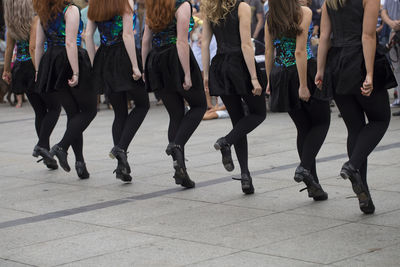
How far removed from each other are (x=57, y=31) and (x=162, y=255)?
3799 mm

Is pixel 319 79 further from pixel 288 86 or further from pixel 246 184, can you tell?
pixel 246 184

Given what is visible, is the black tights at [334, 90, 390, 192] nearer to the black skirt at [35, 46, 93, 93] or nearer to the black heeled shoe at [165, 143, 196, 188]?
the black heeled shoe at [165, 143, 196, 188]

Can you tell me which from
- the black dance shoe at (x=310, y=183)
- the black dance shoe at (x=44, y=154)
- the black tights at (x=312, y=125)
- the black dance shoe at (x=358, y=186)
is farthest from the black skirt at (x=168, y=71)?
the black dance shoe at (x=358, y=186)

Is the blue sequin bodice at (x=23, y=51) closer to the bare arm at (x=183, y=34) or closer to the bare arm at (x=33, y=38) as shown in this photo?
the bare arm at (x=33, y=38)

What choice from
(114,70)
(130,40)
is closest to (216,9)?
(130,40)

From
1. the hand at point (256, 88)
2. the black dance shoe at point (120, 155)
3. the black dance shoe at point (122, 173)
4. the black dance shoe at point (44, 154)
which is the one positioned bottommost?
the black dance shoe at point (44, 154)

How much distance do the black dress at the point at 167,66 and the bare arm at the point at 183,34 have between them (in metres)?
0.08

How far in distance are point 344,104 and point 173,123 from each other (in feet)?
7.10

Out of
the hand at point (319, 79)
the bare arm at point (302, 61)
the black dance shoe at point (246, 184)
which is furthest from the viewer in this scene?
the black dance shoe at point (246, 184)

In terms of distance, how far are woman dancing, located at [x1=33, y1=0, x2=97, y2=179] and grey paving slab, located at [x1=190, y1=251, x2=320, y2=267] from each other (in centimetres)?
355

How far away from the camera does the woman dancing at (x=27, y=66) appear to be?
8969 mm

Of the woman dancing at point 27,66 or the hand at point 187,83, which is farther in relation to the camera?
the woman dancing at point 27,66

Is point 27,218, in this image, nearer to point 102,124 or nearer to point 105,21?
point 105,21

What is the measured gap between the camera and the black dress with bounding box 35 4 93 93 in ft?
27.2
